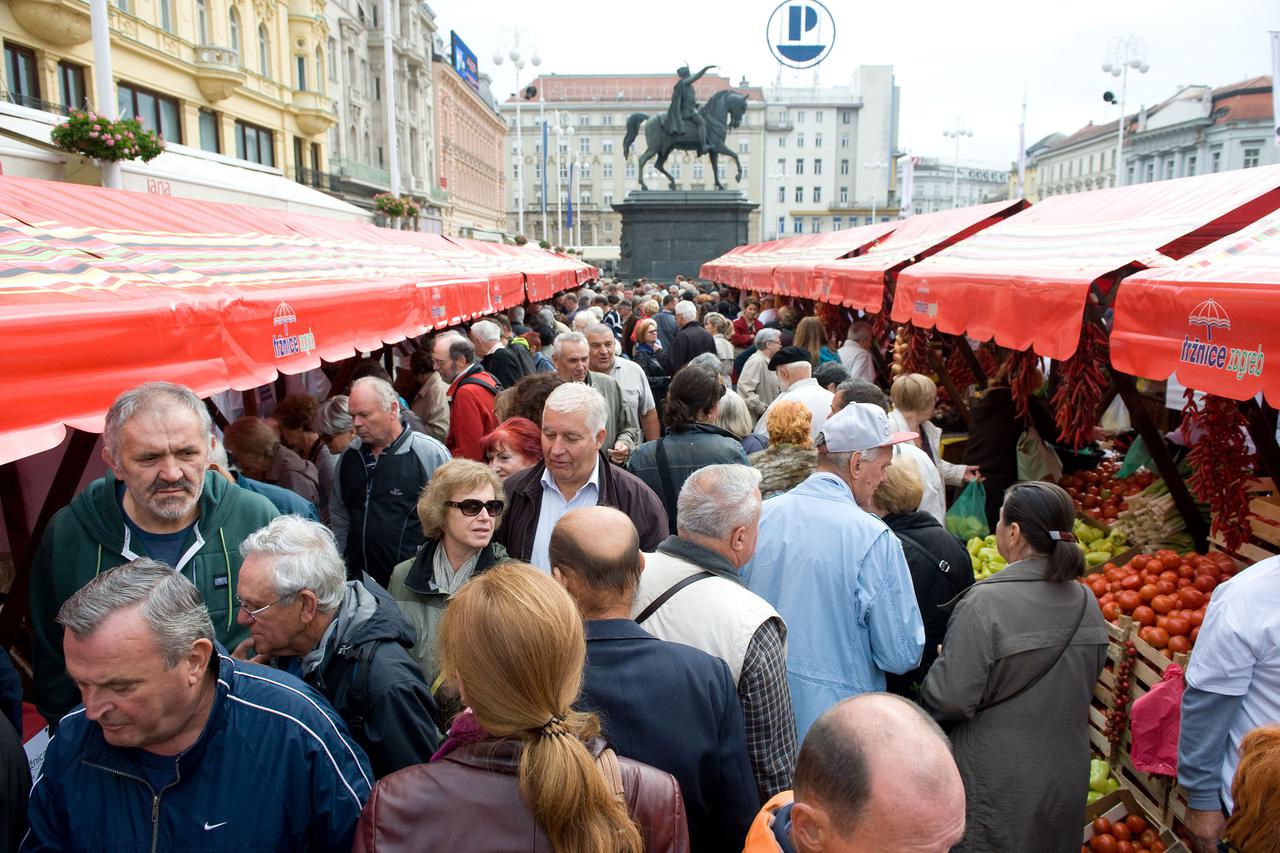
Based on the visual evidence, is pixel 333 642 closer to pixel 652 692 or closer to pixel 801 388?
pixel 652 692

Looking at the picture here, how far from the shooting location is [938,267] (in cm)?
698

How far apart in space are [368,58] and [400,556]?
52.9 metres

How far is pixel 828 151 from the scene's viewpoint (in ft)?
328

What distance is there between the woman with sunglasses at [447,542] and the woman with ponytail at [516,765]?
1461mm

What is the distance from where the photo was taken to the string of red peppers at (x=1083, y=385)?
464cm

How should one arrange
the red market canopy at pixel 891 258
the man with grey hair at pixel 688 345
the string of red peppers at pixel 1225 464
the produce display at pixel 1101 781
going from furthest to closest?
the man with grey hair at pixel 688 345
the red market canopy at pixel 891 258
the string of red peppers at pixel 1225 464
the produce display at pixel 1101 781

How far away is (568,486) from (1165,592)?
2817mm

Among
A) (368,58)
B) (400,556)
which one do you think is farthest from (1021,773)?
(368,58)

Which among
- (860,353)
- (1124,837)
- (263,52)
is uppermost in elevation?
(263,52)

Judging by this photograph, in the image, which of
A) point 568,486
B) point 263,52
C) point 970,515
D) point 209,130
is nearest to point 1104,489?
point 970,515

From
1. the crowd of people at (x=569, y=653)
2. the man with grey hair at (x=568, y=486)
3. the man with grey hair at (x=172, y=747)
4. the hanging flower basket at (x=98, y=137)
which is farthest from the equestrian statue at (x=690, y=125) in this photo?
the man with grey hair at (x=172, y=747)

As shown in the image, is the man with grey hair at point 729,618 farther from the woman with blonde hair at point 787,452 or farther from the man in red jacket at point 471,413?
the man in red jacket at point 471,413

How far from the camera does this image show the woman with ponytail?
1.63 meters

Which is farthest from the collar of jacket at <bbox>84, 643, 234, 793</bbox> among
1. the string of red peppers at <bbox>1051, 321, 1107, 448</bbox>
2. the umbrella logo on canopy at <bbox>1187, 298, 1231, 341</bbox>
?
the string of red peppers at <bbox>1051, 321, 1107, 448</bbox>
